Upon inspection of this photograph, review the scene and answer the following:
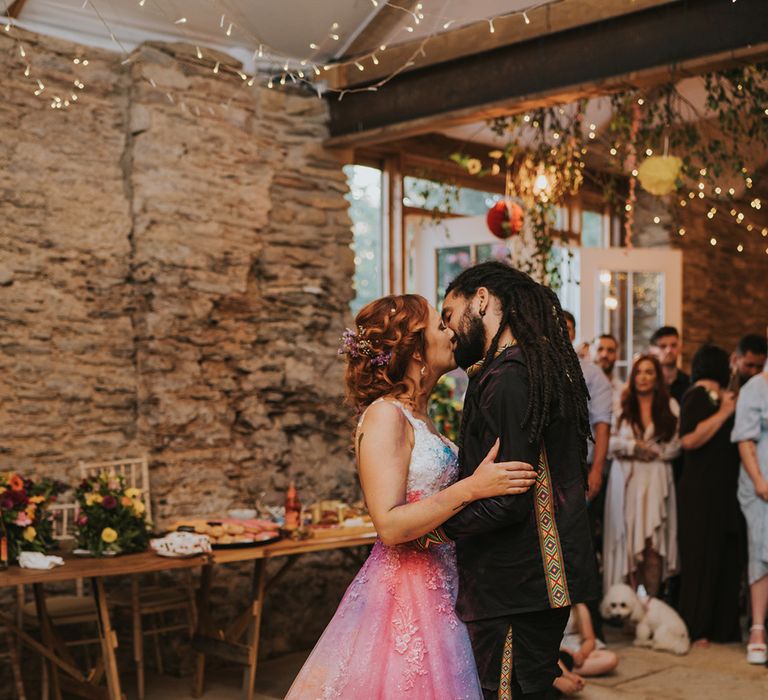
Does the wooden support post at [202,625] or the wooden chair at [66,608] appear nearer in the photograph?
the wooden chair at [66,608]

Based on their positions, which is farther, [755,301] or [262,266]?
[755,301]

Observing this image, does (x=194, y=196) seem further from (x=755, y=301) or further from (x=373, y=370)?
(x=755, y=301)

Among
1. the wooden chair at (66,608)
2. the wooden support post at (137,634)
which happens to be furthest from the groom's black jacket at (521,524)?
the wooden support post at (137,634)

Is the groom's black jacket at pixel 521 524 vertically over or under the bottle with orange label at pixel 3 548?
over

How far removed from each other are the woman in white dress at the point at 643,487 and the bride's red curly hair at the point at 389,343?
3.79 m

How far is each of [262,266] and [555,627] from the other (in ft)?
13.3

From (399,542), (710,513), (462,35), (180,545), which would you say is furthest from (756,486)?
(399,542)

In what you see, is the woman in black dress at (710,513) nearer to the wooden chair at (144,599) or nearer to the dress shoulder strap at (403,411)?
the wooden chair at (144,599)

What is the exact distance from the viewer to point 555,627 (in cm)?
242

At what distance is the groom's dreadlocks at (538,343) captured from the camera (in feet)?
7.85

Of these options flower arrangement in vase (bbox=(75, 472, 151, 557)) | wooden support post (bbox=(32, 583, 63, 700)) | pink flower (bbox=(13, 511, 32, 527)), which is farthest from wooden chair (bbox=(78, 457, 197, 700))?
pink flower (bbox=(13, 511, 32, 527))

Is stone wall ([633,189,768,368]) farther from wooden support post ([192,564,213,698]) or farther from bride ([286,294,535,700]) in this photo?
bride ([286,294,535,700])

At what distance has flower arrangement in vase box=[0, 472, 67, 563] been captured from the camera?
406cm

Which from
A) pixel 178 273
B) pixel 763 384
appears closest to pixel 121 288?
pixel 178 273
